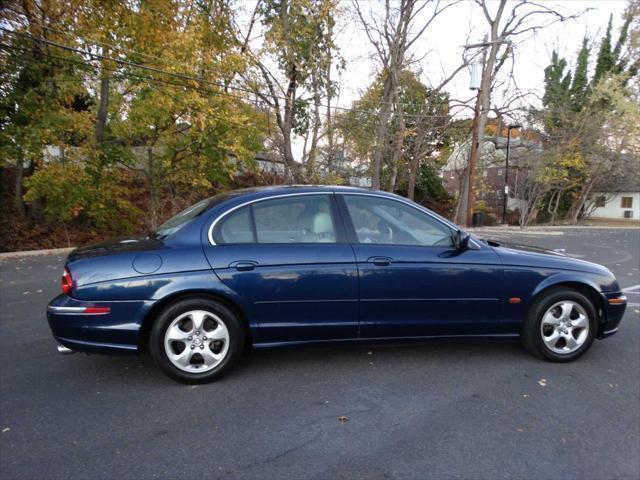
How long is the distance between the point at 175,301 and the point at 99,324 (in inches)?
22.1

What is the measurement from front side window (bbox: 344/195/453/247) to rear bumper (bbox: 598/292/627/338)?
1599 millimetres

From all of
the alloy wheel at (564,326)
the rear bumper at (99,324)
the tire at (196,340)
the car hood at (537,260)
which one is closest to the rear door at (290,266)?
the tire at (196,340)

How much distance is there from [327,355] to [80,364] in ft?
7.20

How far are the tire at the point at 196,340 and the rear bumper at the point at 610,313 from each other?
10.7 ft

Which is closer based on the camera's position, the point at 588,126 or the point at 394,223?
the point at 394,223

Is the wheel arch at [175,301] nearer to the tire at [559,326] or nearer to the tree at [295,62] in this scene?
the tire at [559,326]

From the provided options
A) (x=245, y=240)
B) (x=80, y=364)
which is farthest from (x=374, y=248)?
(x=80, y=364)

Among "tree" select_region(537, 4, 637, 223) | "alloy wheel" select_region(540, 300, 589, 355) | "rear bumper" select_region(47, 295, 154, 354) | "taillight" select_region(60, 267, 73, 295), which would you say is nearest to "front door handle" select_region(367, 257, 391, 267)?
"alloy wheel" select_region(540, 300, 589, 355)

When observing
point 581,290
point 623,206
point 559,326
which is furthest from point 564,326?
point 623,206

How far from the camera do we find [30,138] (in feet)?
36.3

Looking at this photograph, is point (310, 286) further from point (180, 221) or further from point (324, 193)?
point (180, 221)

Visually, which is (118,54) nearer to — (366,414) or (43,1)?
(43,1)

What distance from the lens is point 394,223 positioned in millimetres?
3709

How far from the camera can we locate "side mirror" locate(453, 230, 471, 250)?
3.64 m
